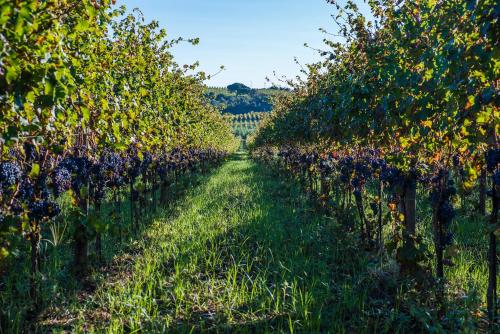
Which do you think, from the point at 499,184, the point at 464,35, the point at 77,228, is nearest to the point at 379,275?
the point at 499,184

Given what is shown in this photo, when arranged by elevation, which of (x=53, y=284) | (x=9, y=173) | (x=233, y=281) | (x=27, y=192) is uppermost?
(x=9, y=173)

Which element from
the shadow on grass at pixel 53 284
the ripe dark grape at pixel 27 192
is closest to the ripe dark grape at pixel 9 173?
the ripe dark grape at pixel 27 192

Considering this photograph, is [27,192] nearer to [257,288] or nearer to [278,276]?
[257,288]

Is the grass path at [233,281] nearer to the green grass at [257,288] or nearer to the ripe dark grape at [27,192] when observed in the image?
the green grass at [257,288]

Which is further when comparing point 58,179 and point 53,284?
point 53,284

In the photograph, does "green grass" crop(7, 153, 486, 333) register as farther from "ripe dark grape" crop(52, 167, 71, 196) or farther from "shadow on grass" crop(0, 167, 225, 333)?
"ripe dark grape" crop(52, 167, 71, 196)

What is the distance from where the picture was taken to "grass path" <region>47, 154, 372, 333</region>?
4344mm

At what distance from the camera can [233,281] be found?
5.23 meters

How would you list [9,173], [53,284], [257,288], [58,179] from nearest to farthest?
[9,173] < [58,179] < [53,284] < [257,288]

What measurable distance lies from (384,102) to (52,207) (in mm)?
3756

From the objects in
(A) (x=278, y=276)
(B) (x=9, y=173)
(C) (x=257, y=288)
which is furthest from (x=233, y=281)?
(B) (x=9, y=173)

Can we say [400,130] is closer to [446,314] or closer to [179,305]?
[446,314]

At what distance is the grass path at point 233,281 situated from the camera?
434 cm

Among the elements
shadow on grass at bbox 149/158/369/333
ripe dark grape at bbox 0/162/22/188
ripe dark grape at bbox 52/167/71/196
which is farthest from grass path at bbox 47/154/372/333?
ripe dark grape at bbox 0/162/22/188
